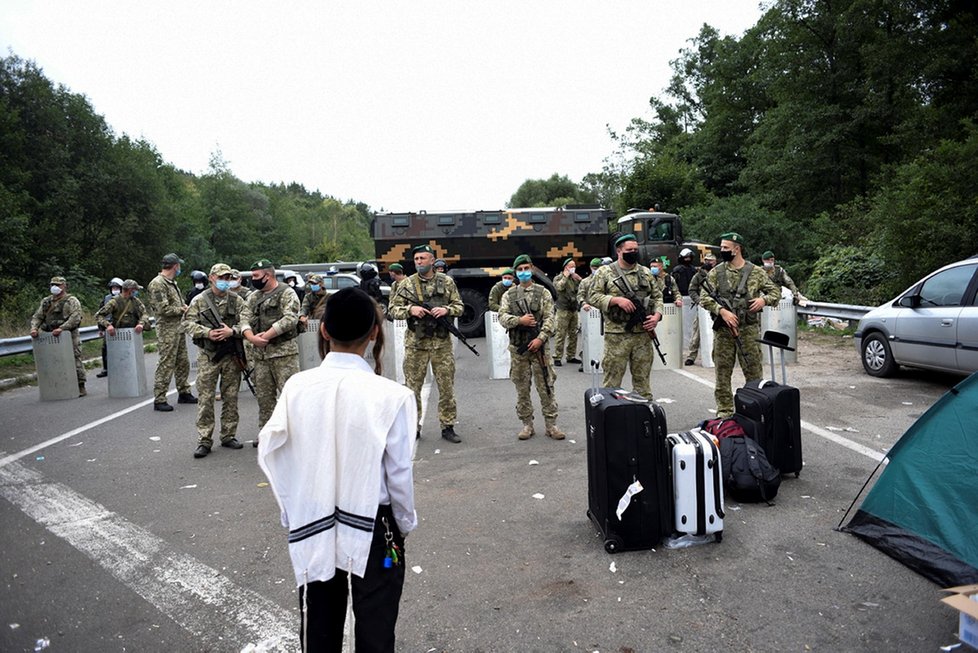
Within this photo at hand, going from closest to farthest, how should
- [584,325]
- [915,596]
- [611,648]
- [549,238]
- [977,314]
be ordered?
[611,648] → [915,596] → [977,314] → [584,325] → [549,238]

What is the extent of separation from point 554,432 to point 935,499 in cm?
349

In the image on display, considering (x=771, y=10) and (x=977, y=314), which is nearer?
(x=977, y=314)

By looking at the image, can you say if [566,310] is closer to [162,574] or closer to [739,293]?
[739,293]

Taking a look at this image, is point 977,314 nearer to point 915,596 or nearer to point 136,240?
point 915,596

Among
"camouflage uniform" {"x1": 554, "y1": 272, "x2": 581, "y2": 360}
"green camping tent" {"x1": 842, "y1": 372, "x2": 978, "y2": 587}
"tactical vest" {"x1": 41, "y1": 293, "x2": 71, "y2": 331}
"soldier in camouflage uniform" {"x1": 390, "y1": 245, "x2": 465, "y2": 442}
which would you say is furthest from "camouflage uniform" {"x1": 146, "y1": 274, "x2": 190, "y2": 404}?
"green camping tent" {"x1": 842, "y1": 372, "x2": 978, "y2": 587}

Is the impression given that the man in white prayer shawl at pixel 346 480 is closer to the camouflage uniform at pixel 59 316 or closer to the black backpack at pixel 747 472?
the black backpack at pixel 747 472

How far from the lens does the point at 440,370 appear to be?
22.6 ft

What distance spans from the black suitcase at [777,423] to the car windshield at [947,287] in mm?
4311

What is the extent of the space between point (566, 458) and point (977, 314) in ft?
17.0

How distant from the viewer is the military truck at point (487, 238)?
51.6 feet

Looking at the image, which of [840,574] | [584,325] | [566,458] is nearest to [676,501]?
[840,574]

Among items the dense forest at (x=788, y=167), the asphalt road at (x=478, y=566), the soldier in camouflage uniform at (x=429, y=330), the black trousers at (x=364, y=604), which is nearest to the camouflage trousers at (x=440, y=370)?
the soldier in camouflage uniform at (x=429, y=330)

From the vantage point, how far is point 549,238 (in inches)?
631

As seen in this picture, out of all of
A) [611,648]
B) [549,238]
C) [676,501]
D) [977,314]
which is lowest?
[611,648]
